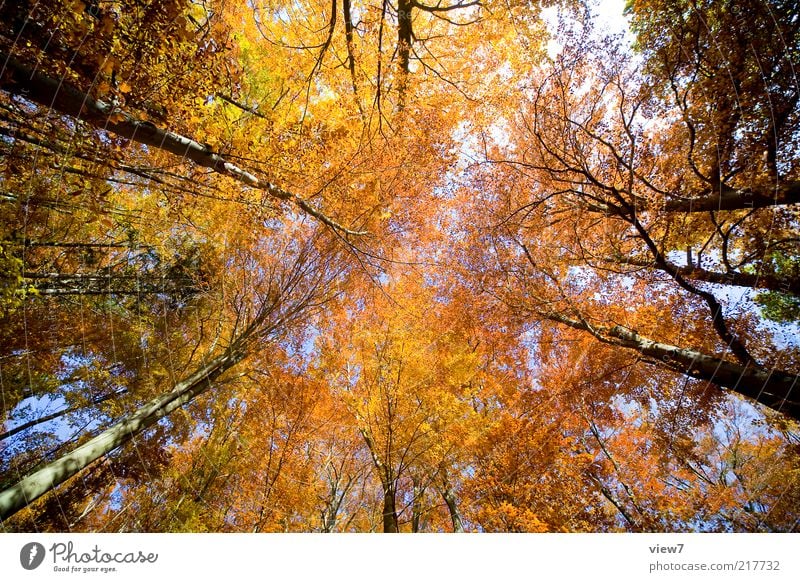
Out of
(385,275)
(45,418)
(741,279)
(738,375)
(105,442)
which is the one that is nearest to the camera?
(738,375)

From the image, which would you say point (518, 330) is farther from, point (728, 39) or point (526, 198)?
point (728, 39)

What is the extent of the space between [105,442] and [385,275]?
5.47m

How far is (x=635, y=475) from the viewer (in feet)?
18.1

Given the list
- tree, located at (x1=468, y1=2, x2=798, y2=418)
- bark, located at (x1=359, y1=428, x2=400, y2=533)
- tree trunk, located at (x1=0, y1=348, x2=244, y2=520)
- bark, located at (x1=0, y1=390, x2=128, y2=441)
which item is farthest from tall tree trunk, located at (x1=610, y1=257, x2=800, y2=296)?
bark, located at (x1=0, y1=390, x2=128, y2=441)

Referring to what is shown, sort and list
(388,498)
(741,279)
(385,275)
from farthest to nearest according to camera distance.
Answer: (385,275), (388,498), (741,279)

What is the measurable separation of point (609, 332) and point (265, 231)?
6.09 metres

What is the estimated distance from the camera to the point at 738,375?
11.7 feet

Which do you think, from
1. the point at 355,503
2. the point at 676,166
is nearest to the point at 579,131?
the point at 676,166

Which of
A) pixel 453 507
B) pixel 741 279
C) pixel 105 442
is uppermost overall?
pixel 741 279
